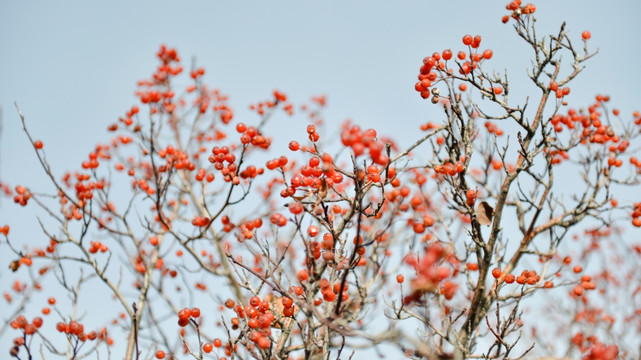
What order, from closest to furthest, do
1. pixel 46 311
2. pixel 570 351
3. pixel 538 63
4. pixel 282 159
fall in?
A: 1. pixel 282 159
2. pixel 538 63
3. pixel 46 311
4. pixel 570 351

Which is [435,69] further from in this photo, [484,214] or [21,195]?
[21,195]

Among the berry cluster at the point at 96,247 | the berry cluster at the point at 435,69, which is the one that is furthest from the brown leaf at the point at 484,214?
the berry cluster at the point at 96,247

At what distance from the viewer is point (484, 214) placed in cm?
427

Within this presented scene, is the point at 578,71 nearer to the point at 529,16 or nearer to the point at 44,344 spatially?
the point at 529,16

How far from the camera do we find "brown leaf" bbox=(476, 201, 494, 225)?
13.9 feet

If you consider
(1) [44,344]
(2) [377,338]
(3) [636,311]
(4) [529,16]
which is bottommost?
(2) [377,338]

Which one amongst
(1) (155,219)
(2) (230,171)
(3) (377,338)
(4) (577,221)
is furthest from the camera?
(1) (155,219)

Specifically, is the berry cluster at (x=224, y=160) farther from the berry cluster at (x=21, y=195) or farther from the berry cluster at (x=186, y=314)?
the berry cluster at (x=21, y=195)

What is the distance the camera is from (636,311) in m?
9.72

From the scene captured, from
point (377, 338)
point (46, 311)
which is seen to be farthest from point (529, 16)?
point (46, 311)

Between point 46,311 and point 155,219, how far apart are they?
83.3 inches

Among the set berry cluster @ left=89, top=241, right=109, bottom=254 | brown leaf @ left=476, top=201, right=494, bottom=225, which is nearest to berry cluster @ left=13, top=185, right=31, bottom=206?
berry cluster @ left=89, top=241, right=109, bottom=254

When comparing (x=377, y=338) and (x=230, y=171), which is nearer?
(x=377, y=338)

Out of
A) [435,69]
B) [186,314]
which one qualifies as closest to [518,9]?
[435,69]
